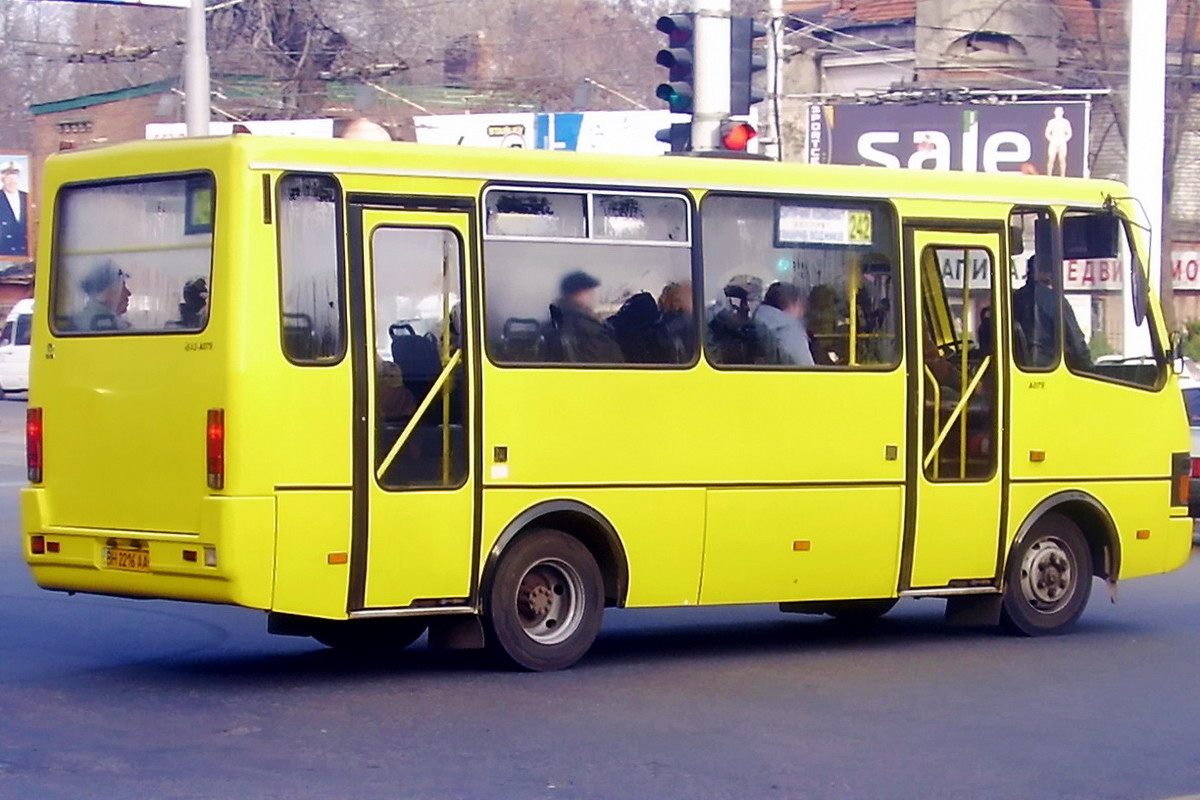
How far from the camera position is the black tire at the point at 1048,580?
12.9 metres

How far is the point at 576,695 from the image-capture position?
1032 cm

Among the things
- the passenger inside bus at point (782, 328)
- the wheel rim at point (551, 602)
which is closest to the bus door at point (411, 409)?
the wheel rim at point (551, 602)

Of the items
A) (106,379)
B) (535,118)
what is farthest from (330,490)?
(535,118)

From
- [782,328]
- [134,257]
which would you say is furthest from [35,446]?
[782,328]

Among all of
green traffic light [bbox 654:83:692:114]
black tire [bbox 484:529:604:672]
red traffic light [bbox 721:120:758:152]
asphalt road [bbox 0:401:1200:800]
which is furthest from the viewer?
green traffic light [bbox 654:83:692:114]

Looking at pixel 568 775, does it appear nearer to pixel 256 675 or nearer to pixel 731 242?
pixel 256 675

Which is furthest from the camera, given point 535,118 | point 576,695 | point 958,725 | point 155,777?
point 535,118

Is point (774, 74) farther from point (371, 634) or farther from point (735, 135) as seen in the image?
point (371, 634)

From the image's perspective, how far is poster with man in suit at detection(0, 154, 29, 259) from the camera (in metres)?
60.8

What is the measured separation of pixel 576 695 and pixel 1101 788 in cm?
293

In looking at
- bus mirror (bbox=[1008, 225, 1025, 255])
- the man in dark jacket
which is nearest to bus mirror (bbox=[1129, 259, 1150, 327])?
bus mirror (bbox=[1008, 225, 1025, 255])

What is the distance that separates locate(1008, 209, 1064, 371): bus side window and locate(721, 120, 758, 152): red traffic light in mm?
4525

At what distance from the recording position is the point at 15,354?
50438 mm

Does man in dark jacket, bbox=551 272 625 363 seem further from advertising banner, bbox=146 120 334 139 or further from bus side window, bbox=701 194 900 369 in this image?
advertising banner, bbox=146 120 334 139
